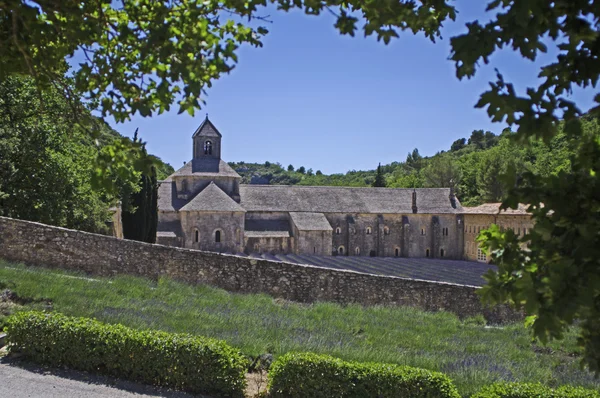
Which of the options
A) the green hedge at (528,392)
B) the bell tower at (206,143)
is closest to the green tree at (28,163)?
the green hedge at (528,392)

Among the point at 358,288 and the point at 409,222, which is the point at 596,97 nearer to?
the point at 358,288

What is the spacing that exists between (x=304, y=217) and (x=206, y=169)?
390 inches

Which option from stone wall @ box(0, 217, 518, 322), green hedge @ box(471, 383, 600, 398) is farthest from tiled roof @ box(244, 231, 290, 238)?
green hedge @ box(471, 383, 600, 398)

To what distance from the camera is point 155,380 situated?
27.9 feet

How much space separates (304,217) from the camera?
150 ft

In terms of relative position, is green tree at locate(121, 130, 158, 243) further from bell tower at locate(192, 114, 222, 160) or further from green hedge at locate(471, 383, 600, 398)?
green hedge at locate(471, 383, 600, 398)

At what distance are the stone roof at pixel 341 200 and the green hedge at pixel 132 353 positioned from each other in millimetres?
37020

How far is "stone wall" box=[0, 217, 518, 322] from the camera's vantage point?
1667cm

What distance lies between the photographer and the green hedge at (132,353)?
8.31m

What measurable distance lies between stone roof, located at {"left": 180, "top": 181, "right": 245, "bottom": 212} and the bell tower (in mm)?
5127

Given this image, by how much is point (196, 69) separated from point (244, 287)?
13988mm

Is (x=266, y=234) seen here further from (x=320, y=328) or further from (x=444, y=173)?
(x=444, y=173)

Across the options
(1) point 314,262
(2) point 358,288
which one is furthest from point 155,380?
(1) point 314,262

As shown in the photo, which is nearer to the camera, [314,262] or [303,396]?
[303,396]
